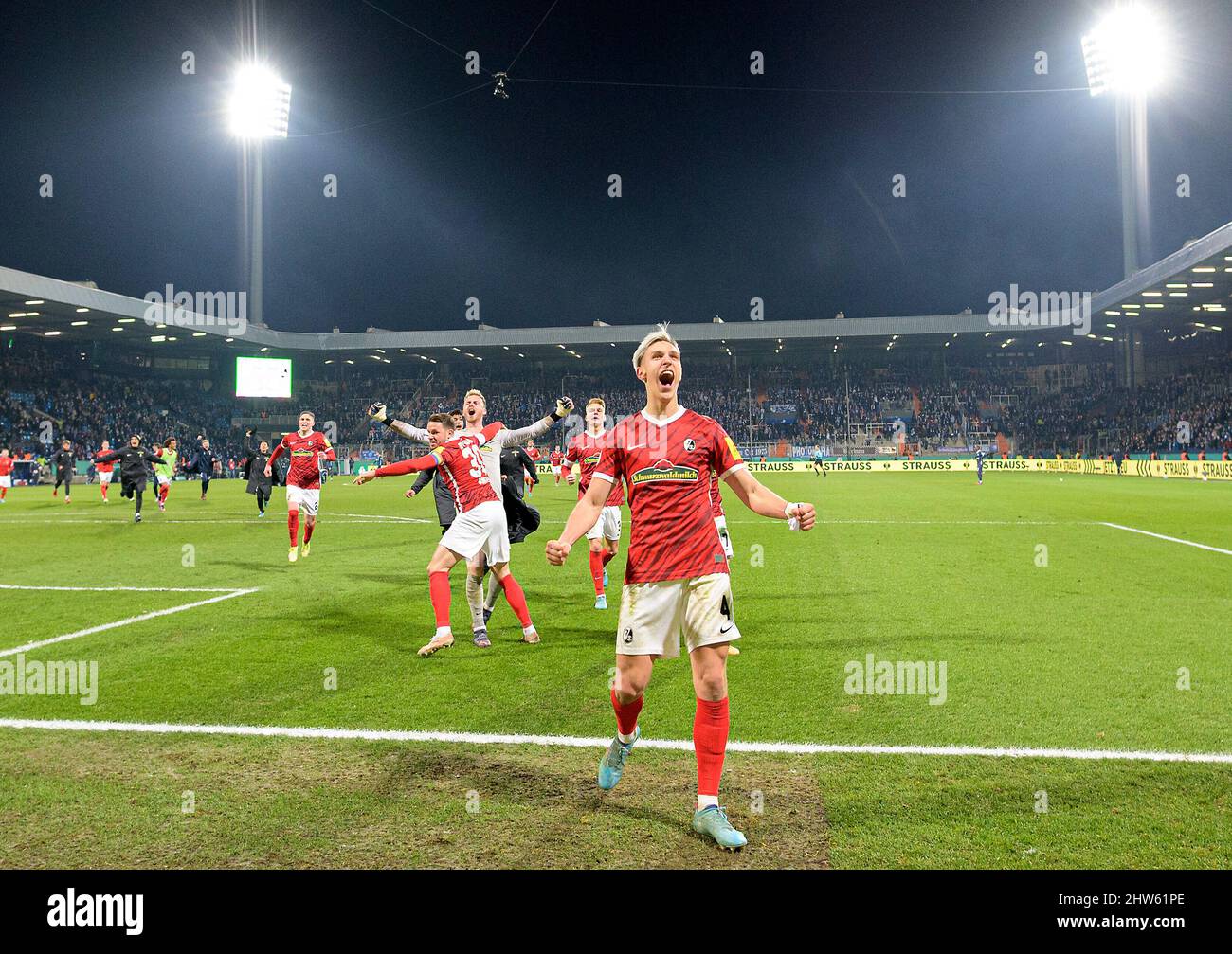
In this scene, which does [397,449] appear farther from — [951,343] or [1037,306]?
[1037,306]

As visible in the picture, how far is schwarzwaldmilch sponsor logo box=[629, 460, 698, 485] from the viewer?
13.9 feet

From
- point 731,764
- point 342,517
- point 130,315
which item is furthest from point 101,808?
point 130,315

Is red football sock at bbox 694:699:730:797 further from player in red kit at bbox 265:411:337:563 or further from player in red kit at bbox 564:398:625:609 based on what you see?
player in red kit at bbox 265:411:337:563

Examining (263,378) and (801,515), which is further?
(263,378)

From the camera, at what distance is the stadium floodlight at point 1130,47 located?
4441cm

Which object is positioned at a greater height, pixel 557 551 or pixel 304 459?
pixel 304 459

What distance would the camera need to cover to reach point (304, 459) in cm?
1492

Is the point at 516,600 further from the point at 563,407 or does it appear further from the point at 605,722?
→ the point at 605,722

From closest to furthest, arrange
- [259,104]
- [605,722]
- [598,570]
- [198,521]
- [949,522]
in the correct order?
[605,722] → [598,570] → [949,522] → [198,521] → [259,104]

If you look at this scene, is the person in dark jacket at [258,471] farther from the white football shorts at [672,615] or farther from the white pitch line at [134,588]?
the white football shorts at [672,615]

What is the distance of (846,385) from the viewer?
70.6 m

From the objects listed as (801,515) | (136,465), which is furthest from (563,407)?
(136,465)

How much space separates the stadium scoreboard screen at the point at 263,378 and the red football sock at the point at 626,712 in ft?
197

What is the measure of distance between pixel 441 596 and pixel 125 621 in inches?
147
